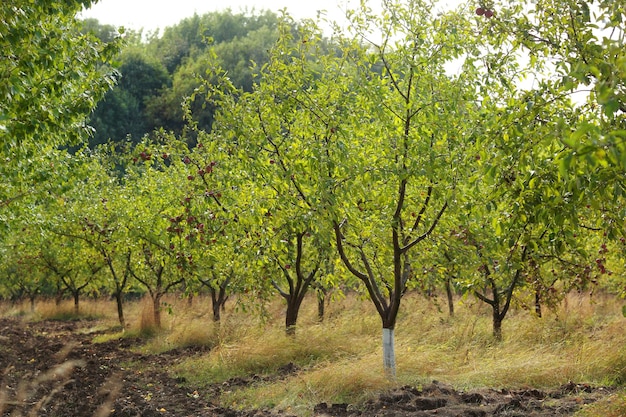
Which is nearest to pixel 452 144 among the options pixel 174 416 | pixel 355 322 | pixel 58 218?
pixel 174 416

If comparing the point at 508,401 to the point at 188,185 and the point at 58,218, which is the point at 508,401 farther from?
A: the point at 58,218

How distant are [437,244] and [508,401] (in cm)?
195

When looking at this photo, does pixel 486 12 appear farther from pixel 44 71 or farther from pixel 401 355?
pixel 401 355

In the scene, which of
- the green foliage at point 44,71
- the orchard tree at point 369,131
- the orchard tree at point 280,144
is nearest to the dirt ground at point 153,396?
the orchard tree at point 369,131

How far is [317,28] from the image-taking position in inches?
285

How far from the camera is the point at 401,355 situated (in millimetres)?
9070

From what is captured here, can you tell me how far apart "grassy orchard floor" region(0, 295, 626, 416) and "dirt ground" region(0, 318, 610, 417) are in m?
0.37

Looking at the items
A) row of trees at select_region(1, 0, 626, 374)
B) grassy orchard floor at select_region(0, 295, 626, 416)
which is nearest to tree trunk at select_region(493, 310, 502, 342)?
grassy orchard floor at select_region(0, 295, 626, 416)

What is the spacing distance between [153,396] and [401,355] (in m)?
3.53

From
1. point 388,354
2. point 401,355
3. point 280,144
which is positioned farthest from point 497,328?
point 280,144

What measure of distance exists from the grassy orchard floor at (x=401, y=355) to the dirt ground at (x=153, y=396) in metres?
0.37

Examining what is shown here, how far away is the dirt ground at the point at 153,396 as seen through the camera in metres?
6.59

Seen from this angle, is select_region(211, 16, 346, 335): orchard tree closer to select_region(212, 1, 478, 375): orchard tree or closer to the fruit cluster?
select_region(212, 1, 478, 375): orchard tree

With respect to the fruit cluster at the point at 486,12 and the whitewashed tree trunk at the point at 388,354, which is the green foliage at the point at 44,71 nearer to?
the fruit cluster at the point at 486,12
